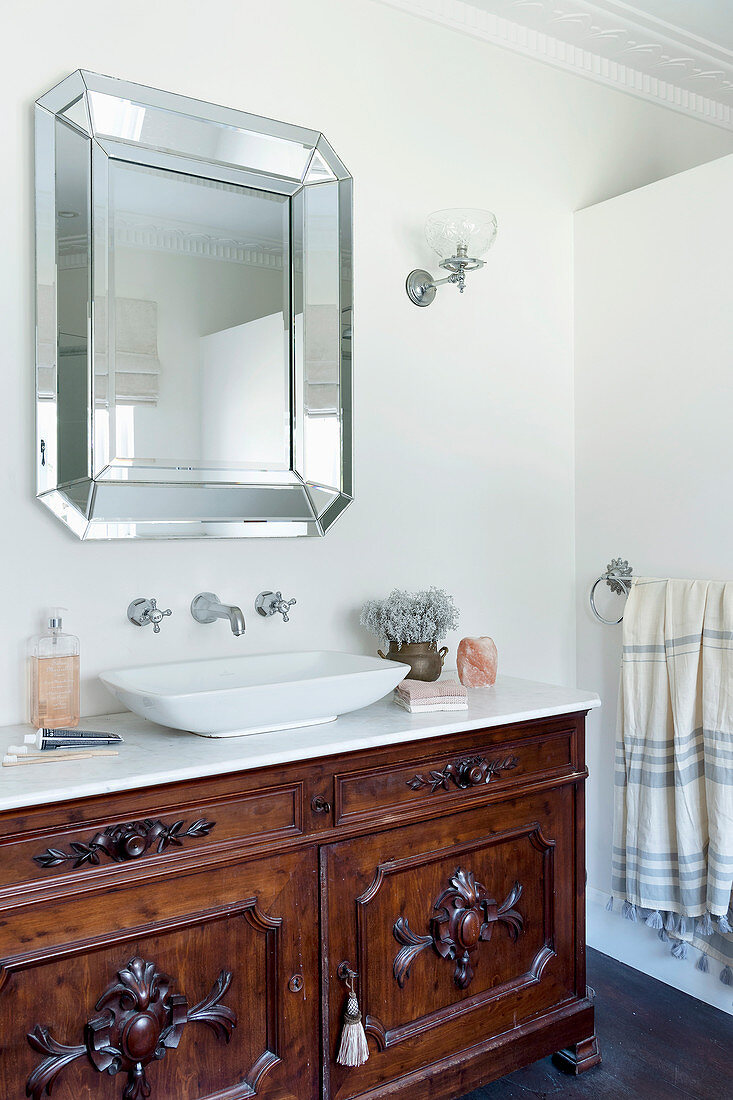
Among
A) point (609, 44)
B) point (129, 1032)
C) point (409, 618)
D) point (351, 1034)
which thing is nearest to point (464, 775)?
point (409, 618)

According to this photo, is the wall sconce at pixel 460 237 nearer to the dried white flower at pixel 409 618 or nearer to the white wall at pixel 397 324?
the white wall at pixel 397 324

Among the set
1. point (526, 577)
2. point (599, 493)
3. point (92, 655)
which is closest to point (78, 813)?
point (92, 655)

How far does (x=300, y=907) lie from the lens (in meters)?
1.58

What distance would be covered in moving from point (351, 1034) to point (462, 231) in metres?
1.82

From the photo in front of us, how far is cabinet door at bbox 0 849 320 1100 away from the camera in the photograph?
133cm

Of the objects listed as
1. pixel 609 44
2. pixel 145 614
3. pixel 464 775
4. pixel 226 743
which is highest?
pixel 609 44

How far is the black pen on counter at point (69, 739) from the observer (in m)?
1.50

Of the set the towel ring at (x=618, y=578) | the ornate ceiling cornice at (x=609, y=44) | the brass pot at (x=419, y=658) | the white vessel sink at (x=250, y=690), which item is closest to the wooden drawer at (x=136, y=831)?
the white vessel sink at (x=250, y=690)

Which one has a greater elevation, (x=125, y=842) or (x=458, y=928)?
(x=125, y=842)

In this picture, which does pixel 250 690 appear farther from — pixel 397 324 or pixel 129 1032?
pixel 397 324

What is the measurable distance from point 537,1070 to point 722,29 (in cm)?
286

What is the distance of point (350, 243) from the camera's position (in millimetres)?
2172

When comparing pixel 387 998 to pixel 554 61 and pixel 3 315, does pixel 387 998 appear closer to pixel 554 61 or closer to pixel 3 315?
pixel 3 315

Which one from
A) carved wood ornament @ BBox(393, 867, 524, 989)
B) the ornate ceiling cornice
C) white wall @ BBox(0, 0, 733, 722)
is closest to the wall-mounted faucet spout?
white wall @ BBox(0, 0, 733, 722)
